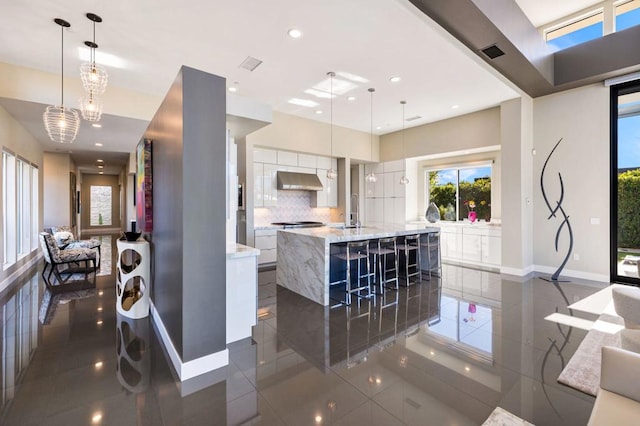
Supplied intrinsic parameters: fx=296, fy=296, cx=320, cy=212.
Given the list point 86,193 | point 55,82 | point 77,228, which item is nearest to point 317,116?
point 55,82

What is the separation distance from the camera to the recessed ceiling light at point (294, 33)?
3725mm

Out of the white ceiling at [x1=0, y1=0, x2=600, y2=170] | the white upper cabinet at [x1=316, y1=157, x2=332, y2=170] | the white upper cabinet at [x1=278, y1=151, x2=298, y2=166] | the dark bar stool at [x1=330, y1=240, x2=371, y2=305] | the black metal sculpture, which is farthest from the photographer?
the white upper cabinet at [x1=316, y1=157, x2=332, y2=170]

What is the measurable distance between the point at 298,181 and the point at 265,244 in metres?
1.81

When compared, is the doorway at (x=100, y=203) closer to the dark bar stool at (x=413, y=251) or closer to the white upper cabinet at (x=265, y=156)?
the white upper cabinet at (x=265, y=156)

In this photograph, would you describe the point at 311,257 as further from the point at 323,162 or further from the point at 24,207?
the point at 24,207

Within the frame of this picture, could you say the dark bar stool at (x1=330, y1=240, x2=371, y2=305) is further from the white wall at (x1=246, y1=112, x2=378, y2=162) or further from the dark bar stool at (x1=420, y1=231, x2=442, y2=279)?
the white wall at (x1=246, y1=112, x2=378, y2=162)

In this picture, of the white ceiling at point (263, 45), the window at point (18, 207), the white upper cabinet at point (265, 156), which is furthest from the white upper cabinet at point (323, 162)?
the window at point (18, 207)

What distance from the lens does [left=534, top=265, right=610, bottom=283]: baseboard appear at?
5.49m

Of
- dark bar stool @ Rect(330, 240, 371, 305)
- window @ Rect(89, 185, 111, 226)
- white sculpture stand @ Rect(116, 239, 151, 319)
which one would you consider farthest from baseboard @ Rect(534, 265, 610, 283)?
window @ Rect(89, 185, 111, 226)

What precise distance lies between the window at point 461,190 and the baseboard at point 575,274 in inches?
69.4

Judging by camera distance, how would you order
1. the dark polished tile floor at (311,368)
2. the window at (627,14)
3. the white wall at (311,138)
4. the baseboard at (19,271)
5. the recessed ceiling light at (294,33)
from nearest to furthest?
the dark polished tile floor at (311,368) < the recessed ceiling light at (294,33) < the window at (627,14) < the baseboard at (19,271) < the white wall at (311,138)

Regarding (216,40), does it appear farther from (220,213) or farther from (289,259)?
(289,259)

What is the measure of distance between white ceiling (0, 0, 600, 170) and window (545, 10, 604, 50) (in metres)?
0.33

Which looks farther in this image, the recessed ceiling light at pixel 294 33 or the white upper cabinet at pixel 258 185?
the white upper cabinet at pixel 258 185
